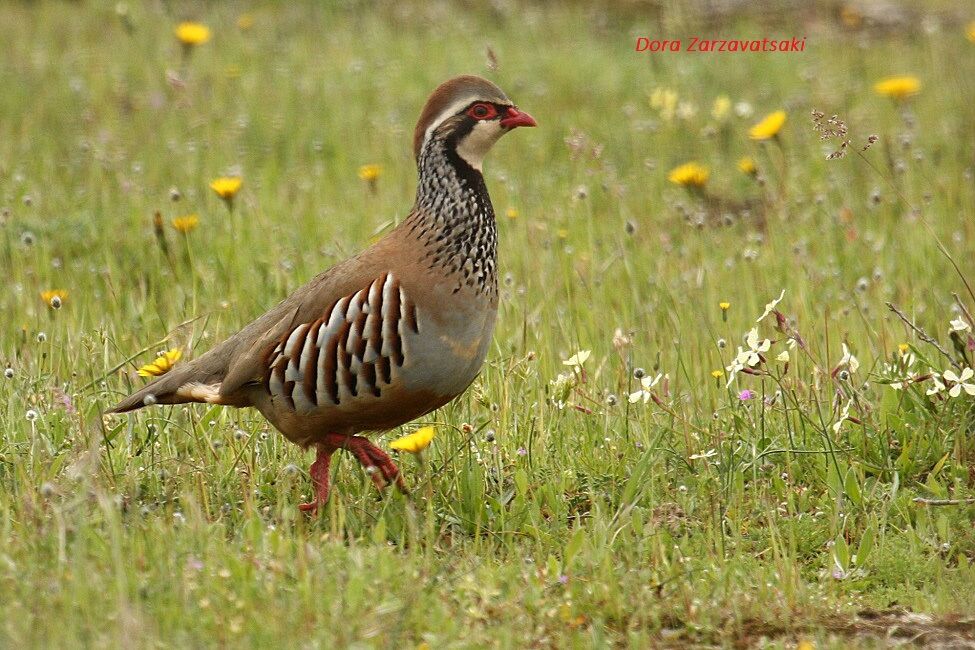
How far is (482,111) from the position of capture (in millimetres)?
4953

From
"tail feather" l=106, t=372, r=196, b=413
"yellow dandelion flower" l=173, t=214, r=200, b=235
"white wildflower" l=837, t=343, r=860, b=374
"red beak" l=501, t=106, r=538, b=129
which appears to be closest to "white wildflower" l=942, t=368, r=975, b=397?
"white wildflower" l=837, t=343, r=860, b=374

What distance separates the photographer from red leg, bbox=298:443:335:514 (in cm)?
478

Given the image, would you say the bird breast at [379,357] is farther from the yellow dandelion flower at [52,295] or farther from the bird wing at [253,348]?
the yellow dandelion flower at [52,295]

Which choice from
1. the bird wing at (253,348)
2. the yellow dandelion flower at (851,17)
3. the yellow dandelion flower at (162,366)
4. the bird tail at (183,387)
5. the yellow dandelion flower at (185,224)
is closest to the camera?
the bird wing at (253,348)

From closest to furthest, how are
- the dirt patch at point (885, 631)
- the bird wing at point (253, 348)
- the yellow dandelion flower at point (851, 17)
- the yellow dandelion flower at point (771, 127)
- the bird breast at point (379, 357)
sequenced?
the dirt patch at point (885, 631)
the bird breast at point (379, 357)
the bird wing at point (253, 348)
the yellow dandelion flower at point (771, 127)
the yellow dandelion flower at point (851, 17)

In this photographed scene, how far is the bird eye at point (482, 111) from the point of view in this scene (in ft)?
16.2

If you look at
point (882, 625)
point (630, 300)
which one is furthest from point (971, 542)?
point (630, 300)

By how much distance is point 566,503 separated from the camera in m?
4.73

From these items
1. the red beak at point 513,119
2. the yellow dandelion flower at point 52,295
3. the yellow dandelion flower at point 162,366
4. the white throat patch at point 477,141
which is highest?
the red beak at point 513,119

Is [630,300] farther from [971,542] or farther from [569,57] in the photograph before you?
[569,57]

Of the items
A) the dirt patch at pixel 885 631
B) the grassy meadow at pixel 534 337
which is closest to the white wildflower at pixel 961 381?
the grassy meadow at pixel 534 337

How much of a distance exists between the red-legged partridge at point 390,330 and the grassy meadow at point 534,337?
0.21 meters

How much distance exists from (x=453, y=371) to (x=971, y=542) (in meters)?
1.68

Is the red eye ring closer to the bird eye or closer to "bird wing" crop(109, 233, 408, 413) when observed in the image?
the bird eye
